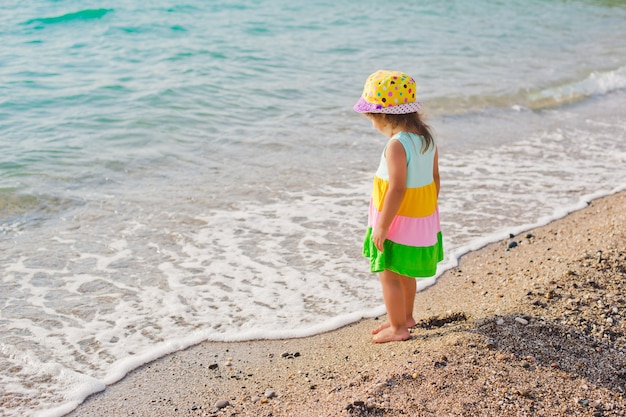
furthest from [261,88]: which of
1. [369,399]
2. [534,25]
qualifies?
[534,25]

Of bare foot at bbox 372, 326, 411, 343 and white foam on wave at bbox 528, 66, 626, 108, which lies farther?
white foam on wave at bbox 528, 66, 626, 108

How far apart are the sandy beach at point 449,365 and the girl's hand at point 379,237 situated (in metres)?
0.54

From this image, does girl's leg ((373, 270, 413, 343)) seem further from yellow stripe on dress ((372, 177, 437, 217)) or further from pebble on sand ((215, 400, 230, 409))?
pebble on sand ((215, 400, 230, 409))

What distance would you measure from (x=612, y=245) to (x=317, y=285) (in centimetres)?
Answer: 192

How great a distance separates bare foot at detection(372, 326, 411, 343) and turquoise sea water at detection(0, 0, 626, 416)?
17.8 inches

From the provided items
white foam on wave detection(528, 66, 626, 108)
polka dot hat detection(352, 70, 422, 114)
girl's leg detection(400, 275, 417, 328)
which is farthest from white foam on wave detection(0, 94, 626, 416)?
white foam on wave detection(528, 66, 626, 108)

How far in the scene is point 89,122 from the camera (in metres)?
8.55

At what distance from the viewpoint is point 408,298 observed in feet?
12.5

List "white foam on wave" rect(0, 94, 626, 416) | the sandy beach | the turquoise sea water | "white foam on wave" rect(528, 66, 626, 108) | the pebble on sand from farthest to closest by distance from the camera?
1. "white foam on wave" rect(528, 66, 626, 108)
2. the turquoise sea water
3. "white foam on wave" rect(0, 94, 626, 416)
4. the pebble on sand
5. the sandy beach

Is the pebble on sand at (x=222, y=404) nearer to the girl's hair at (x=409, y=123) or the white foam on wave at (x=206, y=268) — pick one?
the white foam on wave at (x=206, y=268)

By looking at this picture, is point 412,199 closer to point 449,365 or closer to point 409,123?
point 409,123

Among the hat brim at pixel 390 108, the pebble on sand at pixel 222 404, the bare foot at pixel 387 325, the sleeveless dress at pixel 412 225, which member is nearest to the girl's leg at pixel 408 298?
the bare foot at pixel 387 325

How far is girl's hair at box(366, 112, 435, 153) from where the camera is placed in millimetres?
3443

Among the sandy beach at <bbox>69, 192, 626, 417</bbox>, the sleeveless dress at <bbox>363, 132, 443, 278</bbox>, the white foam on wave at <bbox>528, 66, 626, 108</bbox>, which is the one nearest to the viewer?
the sandy beach at <bbox>69, 192, 626, 417</bbox>
